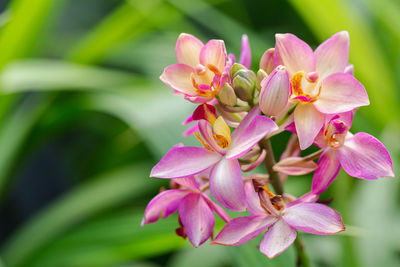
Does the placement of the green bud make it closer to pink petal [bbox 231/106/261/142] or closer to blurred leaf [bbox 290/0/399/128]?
pink petal [bbox 231/106/261/142]

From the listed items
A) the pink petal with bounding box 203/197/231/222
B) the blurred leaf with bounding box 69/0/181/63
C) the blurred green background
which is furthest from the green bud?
the blurred leaf with bounding box 69/0/181/63

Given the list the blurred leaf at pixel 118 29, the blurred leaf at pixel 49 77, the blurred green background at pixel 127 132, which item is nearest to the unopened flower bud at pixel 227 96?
the blurred green background at pixel 127 132

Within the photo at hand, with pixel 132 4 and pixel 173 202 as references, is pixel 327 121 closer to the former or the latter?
pixel 173 202

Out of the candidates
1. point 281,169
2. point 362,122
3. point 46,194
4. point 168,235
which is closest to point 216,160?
point 281,169

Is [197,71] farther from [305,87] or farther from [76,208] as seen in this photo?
[76,208]

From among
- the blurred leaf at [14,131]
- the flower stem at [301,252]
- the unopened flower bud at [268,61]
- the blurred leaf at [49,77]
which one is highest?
the blurred leaf at [49,77]

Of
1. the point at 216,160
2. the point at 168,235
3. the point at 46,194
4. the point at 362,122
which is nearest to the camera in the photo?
the point at 216,160

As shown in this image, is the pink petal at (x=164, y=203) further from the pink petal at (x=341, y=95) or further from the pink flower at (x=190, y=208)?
the pink petal at (x=341, y=95)
